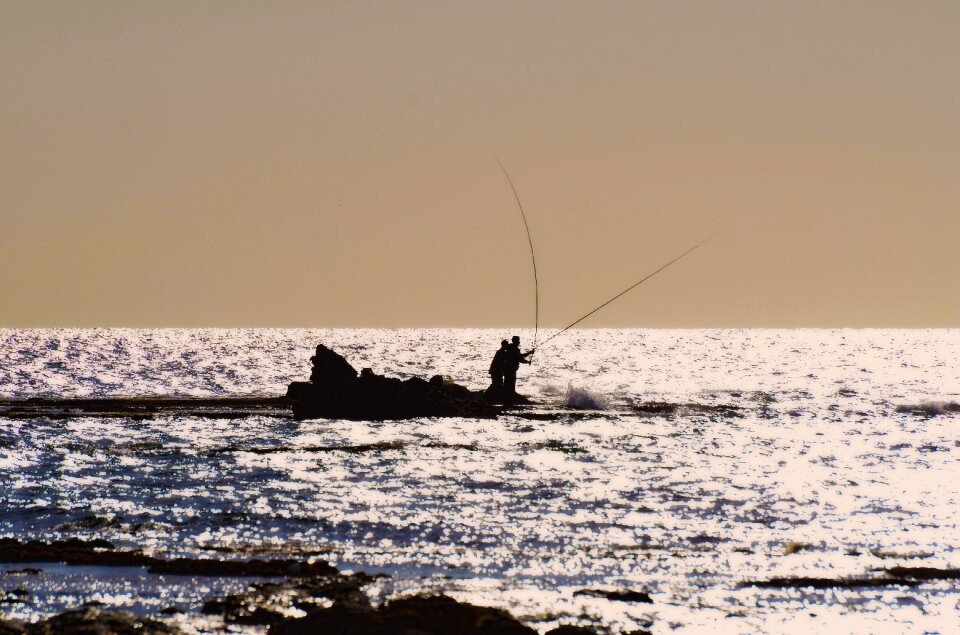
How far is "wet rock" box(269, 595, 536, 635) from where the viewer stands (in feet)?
30.6

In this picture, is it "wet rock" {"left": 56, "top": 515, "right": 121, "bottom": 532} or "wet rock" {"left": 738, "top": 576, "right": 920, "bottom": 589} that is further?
"wet rock" {"left": 56, "top": 515, "right": 121, "bottom": 532}

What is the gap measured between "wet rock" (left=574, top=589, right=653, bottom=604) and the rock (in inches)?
167

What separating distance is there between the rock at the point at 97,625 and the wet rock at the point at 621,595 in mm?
4233

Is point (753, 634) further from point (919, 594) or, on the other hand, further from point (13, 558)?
point (13, 558)

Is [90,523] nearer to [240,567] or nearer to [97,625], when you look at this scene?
[240,567]

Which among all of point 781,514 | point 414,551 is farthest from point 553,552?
point 781,514

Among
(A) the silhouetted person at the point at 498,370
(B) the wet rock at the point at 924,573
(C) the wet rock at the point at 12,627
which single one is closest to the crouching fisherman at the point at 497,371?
(A) the silhouetted person at the point at 498,370

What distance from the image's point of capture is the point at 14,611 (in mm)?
10562

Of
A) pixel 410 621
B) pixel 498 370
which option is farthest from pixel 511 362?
pixel 410 621

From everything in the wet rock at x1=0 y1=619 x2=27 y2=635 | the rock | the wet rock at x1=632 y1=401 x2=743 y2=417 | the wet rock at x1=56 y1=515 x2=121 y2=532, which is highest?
the wet rock at x1=632 y1=401 x2=743 y2=417

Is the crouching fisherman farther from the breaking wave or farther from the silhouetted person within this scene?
the breaking wave

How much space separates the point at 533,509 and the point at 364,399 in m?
18.9

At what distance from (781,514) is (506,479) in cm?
567

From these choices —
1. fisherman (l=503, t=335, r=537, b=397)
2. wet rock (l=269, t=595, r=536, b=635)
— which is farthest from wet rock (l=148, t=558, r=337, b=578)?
fisherman (l=503, t=335, r=537, b=397)
